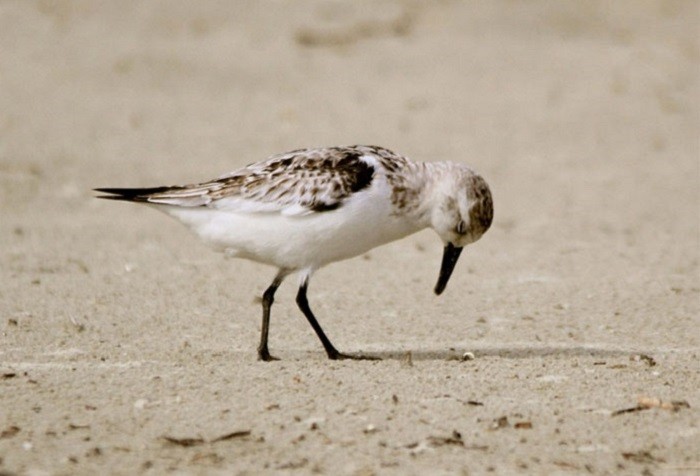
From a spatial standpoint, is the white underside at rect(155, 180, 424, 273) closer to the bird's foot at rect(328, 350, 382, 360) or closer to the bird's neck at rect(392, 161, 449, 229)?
the bird's neck at rect(392, 161, 449, 229)

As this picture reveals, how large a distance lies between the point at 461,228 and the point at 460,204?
14cm

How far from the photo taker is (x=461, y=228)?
22.3 feet

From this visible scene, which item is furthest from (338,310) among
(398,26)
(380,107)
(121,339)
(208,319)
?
(398,26)

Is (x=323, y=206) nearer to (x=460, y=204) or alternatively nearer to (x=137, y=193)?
(x=460, y=204)

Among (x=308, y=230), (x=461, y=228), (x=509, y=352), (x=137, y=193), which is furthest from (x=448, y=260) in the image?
(x=137, y=193)

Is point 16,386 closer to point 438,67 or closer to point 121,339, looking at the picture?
point 121,339

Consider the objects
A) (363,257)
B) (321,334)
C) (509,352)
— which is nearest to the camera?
(321,334)

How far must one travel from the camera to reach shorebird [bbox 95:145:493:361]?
21.6ft

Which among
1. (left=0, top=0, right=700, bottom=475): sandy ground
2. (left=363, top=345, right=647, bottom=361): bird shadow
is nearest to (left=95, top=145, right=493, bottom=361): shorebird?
(left=363, top=345, right=647, bottom=361): bird shadow

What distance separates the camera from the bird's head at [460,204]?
671 centimetres

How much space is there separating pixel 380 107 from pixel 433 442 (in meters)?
9.04

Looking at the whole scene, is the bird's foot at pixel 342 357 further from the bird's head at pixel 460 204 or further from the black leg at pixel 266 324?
the bird's head at pixel 460 204

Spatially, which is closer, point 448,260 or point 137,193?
point 137,193

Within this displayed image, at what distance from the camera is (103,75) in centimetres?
1480
